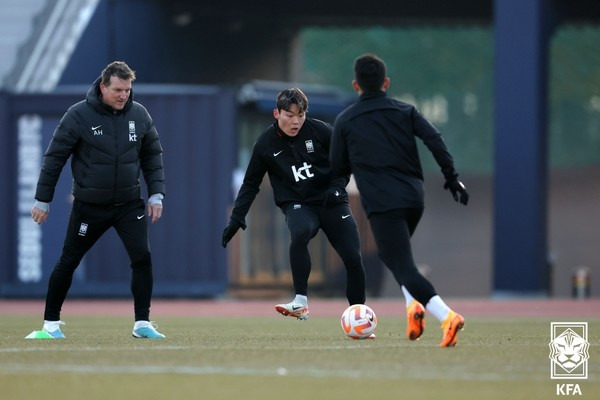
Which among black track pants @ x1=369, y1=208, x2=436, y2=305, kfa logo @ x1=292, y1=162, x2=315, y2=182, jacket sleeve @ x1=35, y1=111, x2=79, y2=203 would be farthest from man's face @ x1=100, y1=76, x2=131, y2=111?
black track pants @ x1=369, y1=208, x2=436, y2=305

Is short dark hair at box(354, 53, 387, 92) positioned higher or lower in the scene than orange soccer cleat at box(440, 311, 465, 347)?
higher

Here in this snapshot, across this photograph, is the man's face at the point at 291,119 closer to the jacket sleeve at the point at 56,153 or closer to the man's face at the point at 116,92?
the man's face at the point at 116,92

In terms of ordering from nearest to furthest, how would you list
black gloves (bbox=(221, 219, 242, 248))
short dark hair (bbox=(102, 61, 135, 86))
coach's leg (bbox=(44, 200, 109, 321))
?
short dark hair (bbox=(102, 61, 135, 86)) → coach's leg (bbox=(44, 200, 109, 321)) → black gloves (bbox=(221, 219, 242, 248))

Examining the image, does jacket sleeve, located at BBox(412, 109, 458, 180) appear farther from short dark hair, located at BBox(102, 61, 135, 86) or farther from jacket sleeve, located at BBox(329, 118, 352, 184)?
short dark hair, located at BBox(102, 61, 135, 86)

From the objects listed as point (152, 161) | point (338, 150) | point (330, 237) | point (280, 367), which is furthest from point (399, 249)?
point (152, 161)

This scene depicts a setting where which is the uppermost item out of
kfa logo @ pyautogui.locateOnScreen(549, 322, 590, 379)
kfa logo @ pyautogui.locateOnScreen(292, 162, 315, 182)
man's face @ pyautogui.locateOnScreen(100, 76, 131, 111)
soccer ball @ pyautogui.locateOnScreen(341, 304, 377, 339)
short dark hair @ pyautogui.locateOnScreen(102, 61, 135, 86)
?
short dark hair @ pyautogui.locateOnScreen(102, 61, 135, 86)

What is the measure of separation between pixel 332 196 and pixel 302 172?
321 mm

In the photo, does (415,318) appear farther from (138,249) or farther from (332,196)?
(138,249)

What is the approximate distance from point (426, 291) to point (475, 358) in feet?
3.06

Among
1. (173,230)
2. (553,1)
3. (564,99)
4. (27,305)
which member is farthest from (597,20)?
(564,99)

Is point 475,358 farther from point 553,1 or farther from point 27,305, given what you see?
point 553,1

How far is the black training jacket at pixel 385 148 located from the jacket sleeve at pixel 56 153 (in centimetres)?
220

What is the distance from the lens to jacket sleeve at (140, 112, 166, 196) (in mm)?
11367

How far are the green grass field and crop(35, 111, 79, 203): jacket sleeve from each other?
1191mm
